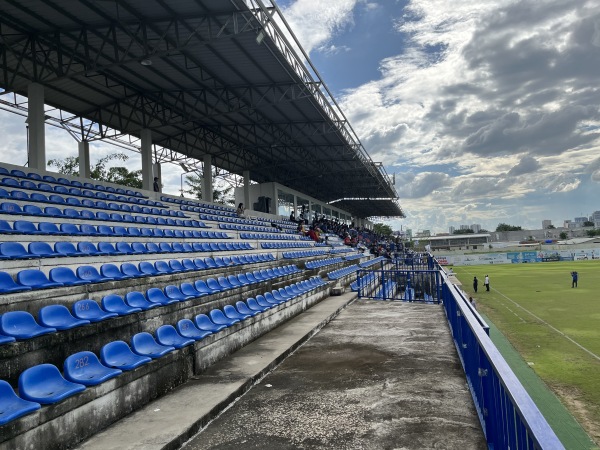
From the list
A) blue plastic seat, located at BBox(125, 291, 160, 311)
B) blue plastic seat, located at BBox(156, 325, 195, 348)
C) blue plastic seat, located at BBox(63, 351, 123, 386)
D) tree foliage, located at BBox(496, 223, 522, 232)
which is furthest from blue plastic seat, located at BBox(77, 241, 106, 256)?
tree foliage, located at BBox(496, 223, 522, 232)

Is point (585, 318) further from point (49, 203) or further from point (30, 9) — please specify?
point (30, 9)

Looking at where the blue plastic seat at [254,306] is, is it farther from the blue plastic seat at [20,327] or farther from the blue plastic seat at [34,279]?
the blue plastic seat at [20,327]

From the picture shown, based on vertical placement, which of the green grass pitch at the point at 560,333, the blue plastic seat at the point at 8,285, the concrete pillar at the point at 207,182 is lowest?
the green grass pitch at the point at 560,333

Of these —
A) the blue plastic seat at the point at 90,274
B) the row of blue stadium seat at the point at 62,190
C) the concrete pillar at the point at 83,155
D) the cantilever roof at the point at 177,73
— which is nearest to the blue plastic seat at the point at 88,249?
the blue plastic seat at the point at 90,274

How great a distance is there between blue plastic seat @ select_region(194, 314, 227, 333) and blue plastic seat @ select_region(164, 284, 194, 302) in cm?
39

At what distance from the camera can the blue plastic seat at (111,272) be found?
6.61 m

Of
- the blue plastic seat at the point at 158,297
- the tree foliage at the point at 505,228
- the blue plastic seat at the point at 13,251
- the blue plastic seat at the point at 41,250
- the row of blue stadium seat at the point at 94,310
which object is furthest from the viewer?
the tree foliage at the point at 505,228

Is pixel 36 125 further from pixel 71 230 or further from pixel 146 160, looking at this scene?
pixel 71 230

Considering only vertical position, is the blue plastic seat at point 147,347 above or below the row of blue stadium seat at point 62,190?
below

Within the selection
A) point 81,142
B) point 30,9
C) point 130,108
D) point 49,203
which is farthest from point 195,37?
point 81,142

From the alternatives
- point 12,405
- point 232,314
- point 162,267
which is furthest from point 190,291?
point 12,405

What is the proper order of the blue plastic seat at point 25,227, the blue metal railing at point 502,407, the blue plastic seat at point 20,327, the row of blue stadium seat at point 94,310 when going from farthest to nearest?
1. the blue plastic seat at point 25,227
2. the row of blue stadium seat at point 94,310
3. the blue plastic seat at point 20,327
4. the blue metal railing at point 502,407

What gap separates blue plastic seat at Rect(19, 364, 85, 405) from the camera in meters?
3.24

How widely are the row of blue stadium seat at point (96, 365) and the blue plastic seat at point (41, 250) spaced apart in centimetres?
262
